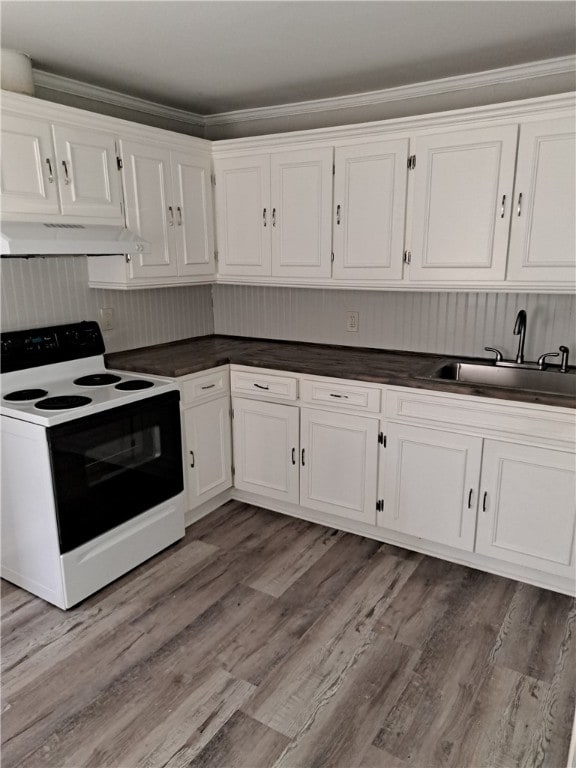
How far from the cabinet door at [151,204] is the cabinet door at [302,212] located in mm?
585

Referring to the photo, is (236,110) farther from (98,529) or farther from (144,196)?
(98,529)

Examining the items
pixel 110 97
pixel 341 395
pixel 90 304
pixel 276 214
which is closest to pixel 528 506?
pixel 341 395

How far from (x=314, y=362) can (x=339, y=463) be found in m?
0.57

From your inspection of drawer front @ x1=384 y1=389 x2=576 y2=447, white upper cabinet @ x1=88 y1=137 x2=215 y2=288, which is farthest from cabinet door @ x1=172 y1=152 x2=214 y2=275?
drawer front @ x1=384 y1=389 x2=576 y2=447

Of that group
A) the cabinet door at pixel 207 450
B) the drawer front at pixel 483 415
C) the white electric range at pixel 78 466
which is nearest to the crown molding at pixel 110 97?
the white electric range at pixel 78 466

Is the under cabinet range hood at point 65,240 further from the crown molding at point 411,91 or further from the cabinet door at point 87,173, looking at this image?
the crown molding at point 411,91

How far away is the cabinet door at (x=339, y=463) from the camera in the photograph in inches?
106

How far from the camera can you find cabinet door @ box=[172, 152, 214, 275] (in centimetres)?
298

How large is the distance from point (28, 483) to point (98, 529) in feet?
1.17

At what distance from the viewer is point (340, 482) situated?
2.82 metres

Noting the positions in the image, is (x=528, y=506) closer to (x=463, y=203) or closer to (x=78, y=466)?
(x=463, y=203)

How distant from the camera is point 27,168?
2273mm

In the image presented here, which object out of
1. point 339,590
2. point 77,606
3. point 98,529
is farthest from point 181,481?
point 339,590

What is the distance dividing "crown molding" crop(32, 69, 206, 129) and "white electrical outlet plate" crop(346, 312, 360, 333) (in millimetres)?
1631
